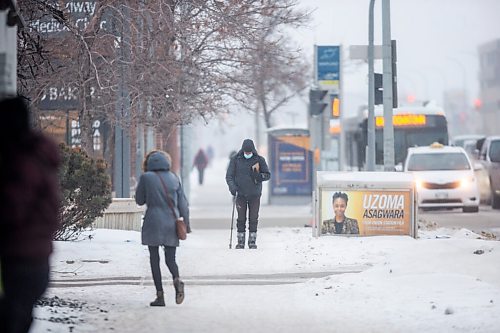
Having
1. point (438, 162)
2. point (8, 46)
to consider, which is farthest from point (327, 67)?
point (8, 46)

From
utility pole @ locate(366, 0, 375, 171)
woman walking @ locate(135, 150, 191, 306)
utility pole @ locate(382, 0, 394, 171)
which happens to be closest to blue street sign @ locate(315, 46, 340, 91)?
utility pole @ locate(366, 0, 375, 171)

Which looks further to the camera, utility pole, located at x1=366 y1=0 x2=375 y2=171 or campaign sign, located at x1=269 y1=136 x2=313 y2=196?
campaign sign, located at x1=269 y1=136 x2=313 y2=196

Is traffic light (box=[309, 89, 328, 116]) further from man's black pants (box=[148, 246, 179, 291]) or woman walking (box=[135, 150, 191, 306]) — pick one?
man's black pants (box=[148, 246, 179, 291])

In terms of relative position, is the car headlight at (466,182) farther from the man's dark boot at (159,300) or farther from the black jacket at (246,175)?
the man's dark boot at (159,300)

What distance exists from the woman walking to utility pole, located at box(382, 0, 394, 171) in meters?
10.3

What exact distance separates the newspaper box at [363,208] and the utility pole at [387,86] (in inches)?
97.5

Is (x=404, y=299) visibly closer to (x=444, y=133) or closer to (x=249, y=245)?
(x=249, y=245)

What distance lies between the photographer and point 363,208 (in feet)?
61.7

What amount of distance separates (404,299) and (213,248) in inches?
301

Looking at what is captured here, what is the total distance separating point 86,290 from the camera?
13.1 m

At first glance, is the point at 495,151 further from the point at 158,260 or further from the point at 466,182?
the point at 158,260

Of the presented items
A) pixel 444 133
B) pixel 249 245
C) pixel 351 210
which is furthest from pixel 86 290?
pixel 444 133

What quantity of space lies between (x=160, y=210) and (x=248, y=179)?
21.6 ft

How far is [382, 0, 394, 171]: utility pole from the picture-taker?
2136cm
